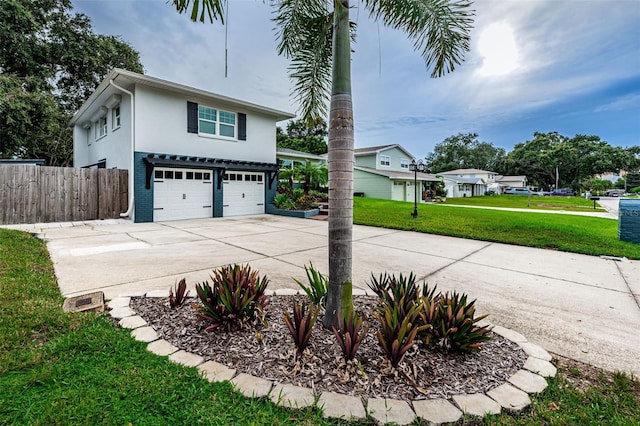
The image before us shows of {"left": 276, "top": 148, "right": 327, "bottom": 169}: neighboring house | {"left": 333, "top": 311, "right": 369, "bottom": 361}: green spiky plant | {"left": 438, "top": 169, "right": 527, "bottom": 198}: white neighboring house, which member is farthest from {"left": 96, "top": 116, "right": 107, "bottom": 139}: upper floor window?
{"left": 438, "top": 169, "right": 527, "bottom": 198}: white neighboring house

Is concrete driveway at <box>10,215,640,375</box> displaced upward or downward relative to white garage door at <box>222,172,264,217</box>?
downward

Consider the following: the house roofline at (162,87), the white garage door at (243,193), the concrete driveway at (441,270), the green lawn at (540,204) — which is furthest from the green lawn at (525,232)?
the green lawn at (540,204)

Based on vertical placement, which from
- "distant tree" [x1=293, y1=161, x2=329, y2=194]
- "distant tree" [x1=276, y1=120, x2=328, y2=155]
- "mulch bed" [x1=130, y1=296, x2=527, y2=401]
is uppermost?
"distant tree" [x1=276, y1=120, x2=328, y2=155]

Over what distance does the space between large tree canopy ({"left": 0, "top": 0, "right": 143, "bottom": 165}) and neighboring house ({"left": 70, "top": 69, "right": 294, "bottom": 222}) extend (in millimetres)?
2366

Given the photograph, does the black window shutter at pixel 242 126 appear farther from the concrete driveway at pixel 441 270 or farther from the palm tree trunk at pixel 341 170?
the palm tree trunk at pixel 341 170

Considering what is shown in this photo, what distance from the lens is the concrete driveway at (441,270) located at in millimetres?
2934

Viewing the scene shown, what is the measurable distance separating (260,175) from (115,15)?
A: 9.49m

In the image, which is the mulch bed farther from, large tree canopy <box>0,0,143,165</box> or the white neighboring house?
the white neighboring house

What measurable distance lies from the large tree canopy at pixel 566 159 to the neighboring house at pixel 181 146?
174ft

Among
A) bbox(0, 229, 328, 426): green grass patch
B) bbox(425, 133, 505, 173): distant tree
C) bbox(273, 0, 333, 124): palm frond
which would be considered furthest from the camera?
bbox(425, 133, 505, 173): distant tree

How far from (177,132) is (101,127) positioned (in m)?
5.15

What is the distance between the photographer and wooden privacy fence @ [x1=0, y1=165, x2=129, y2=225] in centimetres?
901

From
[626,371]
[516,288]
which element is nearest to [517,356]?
[626,371]

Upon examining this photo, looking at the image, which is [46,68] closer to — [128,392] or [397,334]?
[128,392]
